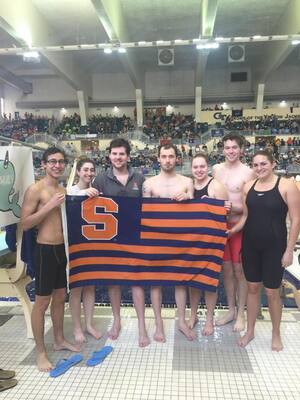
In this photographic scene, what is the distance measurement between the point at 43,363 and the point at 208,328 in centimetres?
143

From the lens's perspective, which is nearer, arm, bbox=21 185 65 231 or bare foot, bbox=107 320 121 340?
arm, bbox=21 185 65 231

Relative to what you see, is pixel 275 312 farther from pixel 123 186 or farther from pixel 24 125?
pixel 24 125

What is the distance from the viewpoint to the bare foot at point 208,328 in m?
3.16

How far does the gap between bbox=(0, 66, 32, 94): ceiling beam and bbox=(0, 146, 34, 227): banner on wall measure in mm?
19693

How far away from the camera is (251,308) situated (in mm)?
2973

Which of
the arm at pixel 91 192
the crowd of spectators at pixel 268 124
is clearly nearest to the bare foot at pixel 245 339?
the arm at pixel 91 192

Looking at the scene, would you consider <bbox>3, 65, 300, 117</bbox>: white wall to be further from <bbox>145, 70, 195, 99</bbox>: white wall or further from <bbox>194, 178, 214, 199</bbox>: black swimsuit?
<bbox>194, 178, 214, 199</bbox>: black swimsuit

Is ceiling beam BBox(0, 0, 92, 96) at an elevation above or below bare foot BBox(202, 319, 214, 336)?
above

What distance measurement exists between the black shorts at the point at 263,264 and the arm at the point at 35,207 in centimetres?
155

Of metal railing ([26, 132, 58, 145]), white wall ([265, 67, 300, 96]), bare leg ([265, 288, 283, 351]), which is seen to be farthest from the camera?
white wall ([265, 67, 300, 96])

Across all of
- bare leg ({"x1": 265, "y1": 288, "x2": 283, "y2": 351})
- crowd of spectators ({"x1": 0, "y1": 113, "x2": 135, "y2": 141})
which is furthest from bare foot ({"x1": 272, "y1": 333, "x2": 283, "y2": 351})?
crowd of spectators ({"x1": 0, "y1": 113, "x2": 135, "y2": 141})

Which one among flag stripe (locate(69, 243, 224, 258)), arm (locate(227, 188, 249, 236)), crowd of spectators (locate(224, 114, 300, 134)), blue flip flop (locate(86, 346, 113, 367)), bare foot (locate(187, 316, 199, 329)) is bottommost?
blue flip flop (locate(86, 346, 113, 367))

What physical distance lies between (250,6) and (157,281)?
13.9 metres

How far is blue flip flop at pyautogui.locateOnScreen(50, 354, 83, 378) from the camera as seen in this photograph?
102 inches
